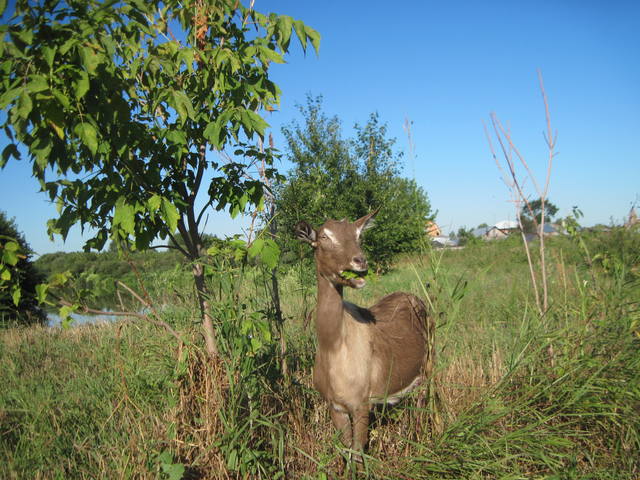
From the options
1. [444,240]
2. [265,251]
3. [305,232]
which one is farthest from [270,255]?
[444,240]

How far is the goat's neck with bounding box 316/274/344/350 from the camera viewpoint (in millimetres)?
3189

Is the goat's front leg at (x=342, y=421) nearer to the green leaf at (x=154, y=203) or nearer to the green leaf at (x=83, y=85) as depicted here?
the green leaf at (x=154, y=203)

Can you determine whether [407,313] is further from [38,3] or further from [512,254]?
[512,254]

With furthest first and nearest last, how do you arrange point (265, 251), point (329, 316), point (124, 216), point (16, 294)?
point (329, 316) < point (265, 251) < point (124, 216) < point (16, 294)

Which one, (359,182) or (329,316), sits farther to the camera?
(359,182)

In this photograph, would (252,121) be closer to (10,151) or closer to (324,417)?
(10,151)

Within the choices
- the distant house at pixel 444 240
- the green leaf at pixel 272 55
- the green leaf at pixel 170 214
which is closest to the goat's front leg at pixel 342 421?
the distant house at pixel 444 240

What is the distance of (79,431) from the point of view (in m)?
3.39

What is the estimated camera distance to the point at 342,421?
10.5 feet

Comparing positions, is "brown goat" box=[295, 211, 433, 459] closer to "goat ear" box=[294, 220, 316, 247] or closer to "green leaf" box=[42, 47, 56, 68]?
"goat ear" box=[294, 220, 316, 247]

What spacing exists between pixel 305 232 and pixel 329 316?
75 centimetres

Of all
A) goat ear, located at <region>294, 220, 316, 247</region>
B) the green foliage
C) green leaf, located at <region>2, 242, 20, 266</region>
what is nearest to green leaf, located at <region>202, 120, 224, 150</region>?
goat ear, located at <region>294, 220, 316, 247</region>

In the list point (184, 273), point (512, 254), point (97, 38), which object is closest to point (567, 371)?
point (184, 273)

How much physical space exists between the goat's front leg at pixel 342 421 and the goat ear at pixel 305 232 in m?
1.42
